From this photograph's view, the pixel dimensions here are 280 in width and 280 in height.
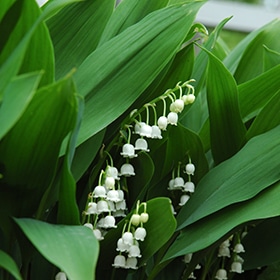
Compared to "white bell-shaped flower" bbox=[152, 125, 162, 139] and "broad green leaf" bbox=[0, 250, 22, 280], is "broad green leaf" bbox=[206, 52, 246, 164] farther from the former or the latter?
"broad green leaf" bbox=[0, 250, 22, 280]

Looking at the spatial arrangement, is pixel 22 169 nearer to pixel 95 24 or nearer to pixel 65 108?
pixel 65 108

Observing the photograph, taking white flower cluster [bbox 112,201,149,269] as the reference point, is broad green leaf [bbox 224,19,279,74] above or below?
above

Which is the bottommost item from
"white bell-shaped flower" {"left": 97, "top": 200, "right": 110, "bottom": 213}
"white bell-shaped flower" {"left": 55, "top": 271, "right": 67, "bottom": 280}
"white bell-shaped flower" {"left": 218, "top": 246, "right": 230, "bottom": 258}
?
"white bell-shaped flower" {"left": 218, "top": 246, "right": 230, "bottom": 258}

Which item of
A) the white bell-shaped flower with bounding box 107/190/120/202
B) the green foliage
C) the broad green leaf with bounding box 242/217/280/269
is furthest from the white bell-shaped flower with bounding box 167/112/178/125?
the broad green leaf with bounding box 242/217/280/269

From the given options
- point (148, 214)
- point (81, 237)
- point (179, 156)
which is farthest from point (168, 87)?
point (81, 237)

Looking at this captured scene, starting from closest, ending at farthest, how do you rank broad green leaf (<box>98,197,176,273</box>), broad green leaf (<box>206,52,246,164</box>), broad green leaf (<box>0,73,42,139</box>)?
broad green leaf (<box>0,73,42,139</box>), broad green leaf (<box>98,197,176,273</box>), broad green leaf (<box>206,52,246,164</box>)

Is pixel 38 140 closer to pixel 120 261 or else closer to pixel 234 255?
pixel 120 261

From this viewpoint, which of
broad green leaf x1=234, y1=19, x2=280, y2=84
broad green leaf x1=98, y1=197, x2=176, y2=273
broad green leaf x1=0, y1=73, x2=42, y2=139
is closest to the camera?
broad green leaf x1=0, y1=73, x2=42, y2=139

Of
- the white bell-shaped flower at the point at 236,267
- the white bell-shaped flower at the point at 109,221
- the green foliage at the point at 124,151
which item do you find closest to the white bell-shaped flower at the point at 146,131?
the green foliage at the point at 124,151
